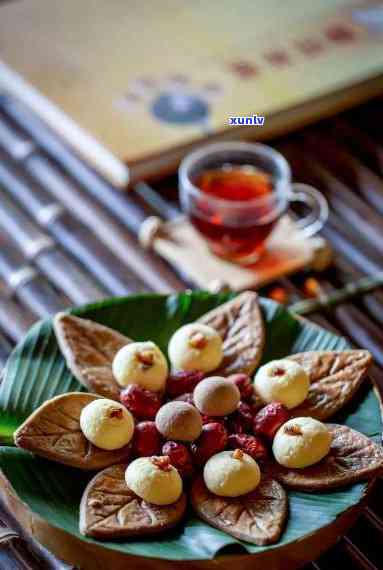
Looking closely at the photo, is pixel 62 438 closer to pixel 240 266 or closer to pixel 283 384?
pixel 283 384

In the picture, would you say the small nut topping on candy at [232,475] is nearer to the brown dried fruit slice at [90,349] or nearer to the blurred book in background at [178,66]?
the brown dried fruit slice at [90,349]

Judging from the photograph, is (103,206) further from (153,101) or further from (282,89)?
(282,89)

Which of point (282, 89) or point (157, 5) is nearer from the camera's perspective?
point (282, 89)

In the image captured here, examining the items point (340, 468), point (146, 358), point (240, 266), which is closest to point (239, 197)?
point (240, 266)

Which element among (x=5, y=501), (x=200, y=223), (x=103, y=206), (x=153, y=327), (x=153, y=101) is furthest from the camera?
(x=153, y=101)

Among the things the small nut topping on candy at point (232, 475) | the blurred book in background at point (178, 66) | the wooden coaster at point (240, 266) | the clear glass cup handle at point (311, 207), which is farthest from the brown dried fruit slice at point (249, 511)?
the blurred book in background at point (178, 66)

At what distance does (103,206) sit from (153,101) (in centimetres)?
23

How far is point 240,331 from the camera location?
114 centimetres

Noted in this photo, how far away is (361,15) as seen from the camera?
74.3 inches

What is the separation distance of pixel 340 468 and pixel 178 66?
983 mm

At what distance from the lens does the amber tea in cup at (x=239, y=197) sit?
54.2 inches

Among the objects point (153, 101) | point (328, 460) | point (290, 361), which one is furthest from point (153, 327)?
point (153, 101)

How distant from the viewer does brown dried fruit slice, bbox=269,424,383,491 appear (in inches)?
37.3

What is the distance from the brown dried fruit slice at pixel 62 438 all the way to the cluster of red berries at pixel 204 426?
3 cm
